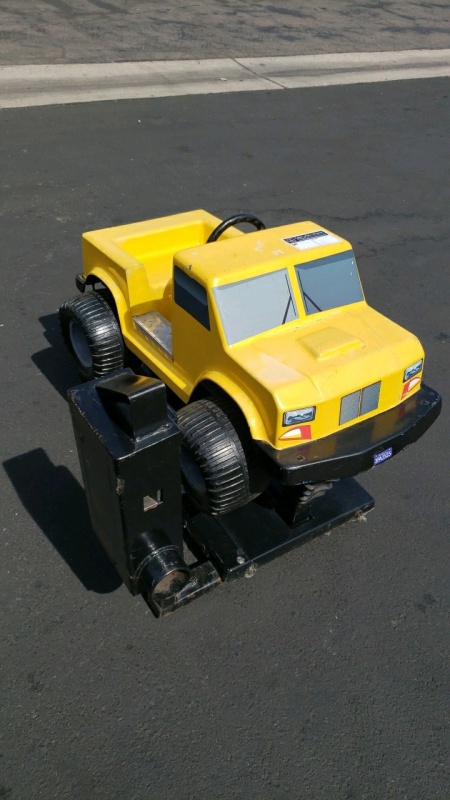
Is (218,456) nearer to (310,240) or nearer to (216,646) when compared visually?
(216,646)

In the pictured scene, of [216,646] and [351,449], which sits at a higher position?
[351,449]

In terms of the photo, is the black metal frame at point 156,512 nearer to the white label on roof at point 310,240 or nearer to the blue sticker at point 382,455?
the blue sticker at point 382,455

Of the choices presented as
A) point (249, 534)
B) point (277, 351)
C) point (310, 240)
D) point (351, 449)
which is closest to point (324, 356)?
point (277, 351)

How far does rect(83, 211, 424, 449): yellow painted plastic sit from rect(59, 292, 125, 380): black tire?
22 centimetres

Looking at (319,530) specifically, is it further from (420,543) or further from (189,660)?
(189,660)

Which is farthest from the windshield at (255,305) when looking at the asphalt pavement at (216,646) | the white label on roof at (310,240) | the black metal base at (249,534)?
the asphalt pavement at (216,646)

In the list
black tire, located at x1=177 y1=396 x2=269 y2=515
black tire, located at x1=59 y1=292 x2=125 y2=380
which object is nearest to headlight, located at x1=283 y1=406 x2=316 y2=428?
black tire, located at x1=177 y1=396 x2=269 y2=515

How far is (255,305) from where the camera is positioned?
12.2 ft

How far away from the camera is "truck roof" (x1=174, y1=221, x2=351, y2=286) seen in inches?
145

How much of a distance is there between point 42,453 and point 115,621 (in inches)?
56.2

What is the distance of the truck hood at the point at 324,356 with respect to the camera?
11.0 feet

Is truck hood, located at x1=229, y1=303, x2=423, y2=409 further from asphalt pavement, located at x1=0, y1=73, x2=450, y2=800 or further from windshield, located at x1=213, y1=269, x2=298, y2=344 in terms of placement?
asphalt pavement, located at x1=0, y1=73, x2=450, y2=800

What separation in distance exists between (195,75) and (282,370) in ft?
32.6

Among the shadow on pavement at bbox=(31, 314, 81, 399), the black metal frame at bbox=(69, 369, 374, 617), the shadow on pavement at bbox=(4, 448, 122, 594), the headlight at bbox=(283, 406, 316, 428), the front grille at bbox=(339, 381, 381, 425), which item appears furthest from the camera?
the shadow on pavement at bbox=(31, 314, 81, 399)
